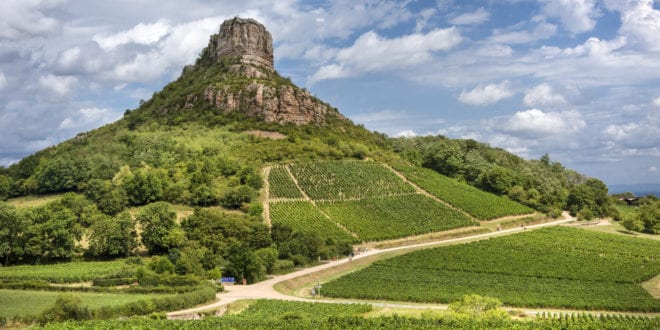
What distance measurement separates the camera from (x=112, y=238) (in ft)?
196

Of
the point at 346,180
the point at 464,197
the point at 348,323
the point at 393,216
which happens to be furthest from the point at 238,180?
the point at 348,323

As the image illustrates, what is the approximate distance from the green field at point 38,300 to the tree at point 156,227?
14968 mm

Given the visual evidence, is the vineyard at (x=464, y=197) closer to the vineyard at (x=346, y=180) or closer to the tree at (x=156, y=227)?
the vineyard at (x=346, y=180)

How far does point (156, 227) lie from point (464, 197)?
5478 cm

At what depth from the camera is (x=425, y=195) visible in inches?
3686

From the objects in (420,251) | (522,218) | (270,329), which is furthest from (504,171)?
(270,329)

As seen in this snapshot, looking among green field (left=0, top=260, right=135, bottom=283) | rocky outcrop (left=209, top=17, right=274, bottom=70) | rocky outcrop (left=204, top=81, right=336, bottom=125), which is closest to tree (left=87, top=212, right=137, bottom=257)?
green field (left=0, top=260, right=135, bottom=283)

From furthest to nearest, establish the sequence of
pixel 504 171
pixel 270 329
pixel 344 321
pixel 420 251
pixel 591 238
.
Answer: pixel 504 171 → pixel 591 238 → pixel 420 251 → pixel 344 321 → pixel 270 329

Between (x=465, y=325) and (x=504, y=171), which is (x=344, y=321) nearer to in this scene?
(x=465, y=325)

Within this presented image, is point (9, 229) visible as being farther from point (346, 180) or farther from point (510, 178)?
point (510, 178)

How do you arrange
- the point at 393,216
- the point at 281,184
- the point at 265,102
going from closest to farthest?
the point at 393,216, the point at 281,184, the point at 265,102

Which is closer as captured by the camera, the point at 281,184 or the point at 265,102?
the point at 281,184

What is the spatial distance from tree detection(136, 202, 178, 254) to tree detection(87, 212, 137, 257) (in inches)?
56.5

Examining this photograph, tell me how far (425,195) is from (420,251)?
27.5 m
